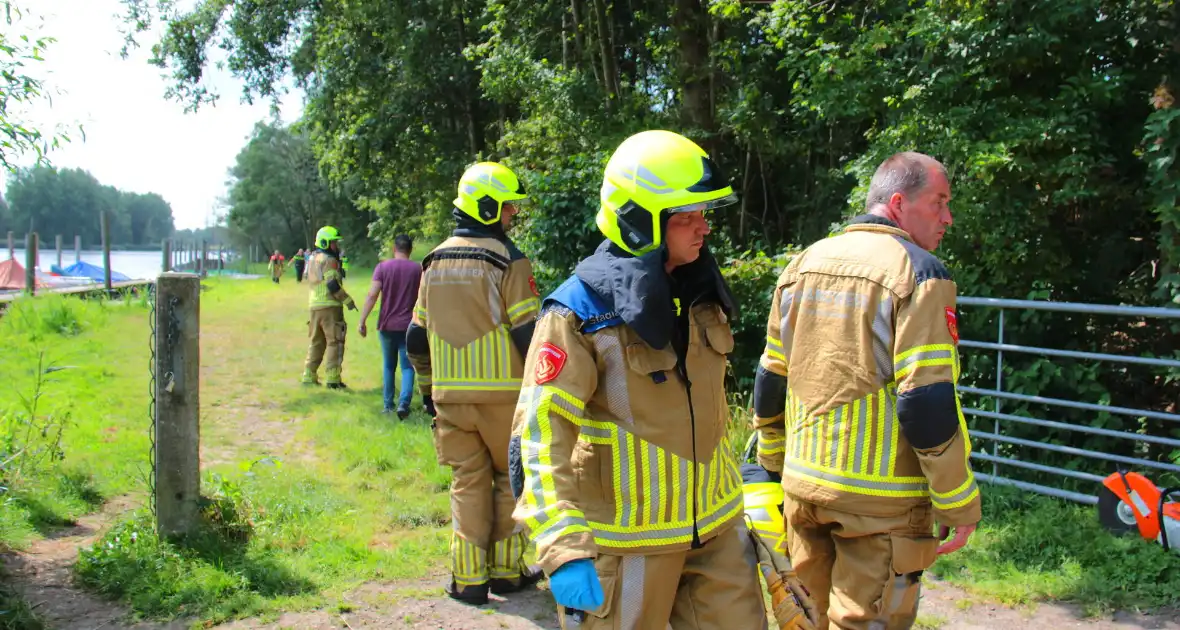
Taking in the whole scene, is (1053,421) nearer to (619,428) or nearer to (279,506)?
(619,428)

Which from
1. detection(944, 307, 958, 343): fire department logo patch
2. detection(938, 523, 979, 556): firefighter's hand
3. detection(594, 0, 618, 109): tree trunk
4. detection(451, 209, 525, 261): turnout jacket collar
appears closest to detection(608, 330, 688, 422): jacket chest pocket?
detection(944, 307, 958, 343): fire department logo patch

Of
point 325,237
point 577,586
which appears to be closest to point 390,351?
point 325,237

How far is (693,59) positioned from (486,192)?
7.58m

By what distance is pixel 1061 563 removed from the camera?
16.6 ft

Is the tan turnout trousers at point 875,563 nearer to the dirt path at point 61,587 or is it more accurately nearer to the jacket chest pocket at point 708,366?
the jacket chest pocket at point 708,366

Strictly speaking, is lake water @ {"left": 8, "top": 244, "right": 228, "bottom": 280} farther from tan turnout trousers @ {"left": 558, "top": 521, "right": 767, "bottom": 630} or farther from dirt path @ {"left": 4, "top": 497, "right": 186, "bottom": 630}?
tan turnout trousers @ {"left": 558, "top": 521, "right": 767, "bottom": 630}

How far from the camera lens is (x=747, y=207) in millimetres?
12414

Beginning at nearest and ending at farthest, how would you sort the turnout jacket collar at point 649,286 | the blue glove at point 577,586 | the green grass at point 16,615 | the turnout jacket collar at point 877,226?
the blue glove at point 577,586, the turnout jacket collar at point 649,286, the turnout jacket collar at point 877,226, the green grass at point 16,615

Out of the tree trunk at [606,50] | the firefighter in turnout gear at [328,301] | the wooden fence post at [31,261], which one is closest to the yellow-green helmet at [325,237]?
the firefighter in turnout gear at [328,301]

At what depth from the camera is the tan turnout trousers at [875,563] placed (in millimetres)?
3199

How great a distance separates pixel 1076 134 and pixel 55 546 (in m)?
6.98

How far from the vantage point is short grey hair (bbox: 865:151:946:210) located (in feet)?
10.7

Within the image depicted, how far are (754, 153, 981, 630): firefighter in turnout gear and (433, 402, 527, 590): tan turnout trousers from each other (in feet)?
6.29

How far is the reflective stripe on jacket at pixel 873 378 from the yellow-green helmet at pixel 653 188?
0.78 m
